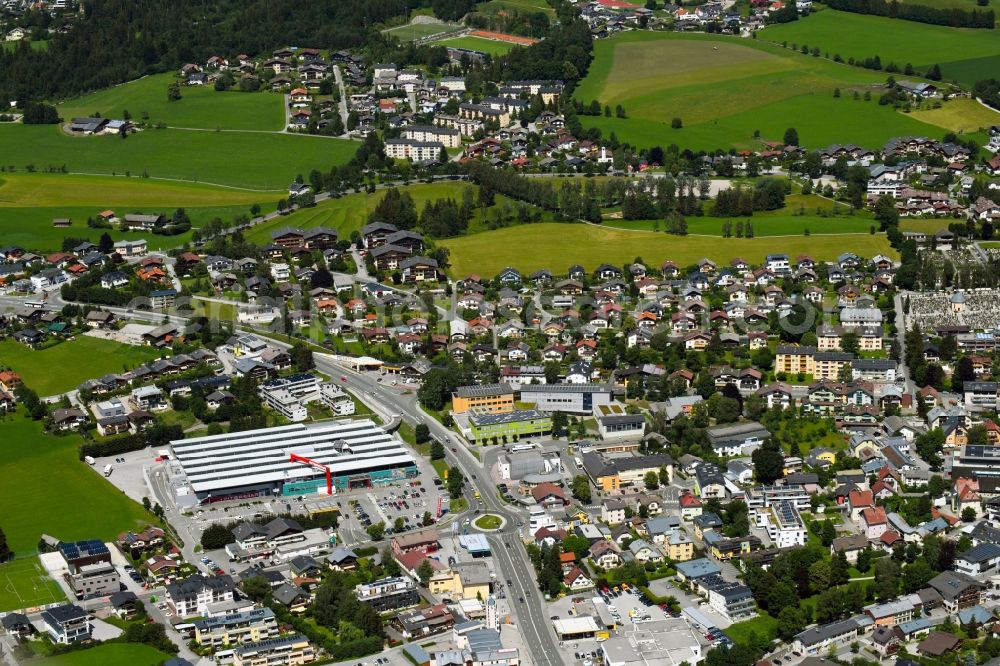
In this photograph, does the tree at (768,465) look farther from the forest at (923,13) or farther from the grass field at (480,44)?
the forest at (923,13)

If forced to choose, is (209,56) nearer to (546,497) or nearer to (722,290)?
(722,290)

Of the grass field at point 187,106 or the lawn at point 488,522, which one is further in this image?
the grass field at point 187,106

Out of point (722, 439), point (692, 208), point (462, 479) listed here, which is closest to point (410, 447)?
point (462, 479)

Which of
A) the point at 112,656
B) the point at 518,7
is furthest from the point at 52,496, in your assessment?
the point at 518,7

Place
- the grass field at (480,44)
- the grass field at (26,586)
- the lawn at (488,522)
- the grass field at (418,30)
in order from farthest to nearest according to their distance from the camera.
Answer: the grass field at (418,30) < the grass field at (480,44) < the lawn at (488,522) < the grass field at (26,586)

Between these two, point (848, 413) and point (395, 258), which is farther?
point (395, 258)

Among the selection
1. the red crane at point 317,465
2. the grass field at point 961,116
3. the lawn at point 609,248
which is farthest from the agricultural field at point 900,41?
the red crane at point 317,465
